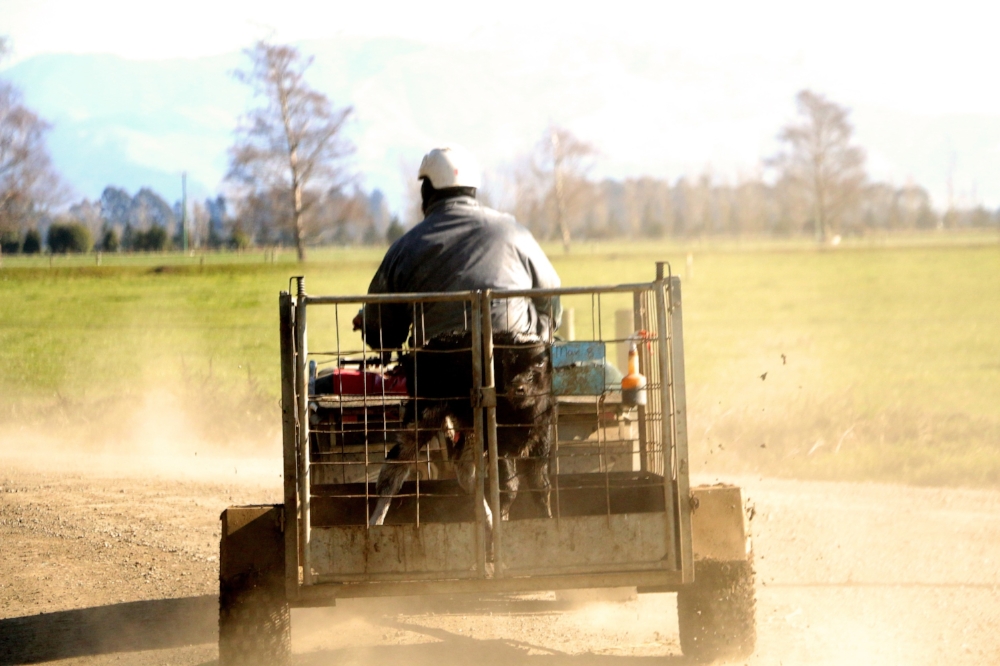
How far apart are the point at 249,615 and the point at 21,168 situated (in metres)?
12.9

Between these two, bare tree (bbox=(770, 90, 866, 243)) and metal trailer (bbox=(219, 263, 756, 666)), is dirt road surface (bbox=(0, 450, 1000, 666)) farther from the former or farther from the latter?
bare tree (bbox=(770, 90, 866, 243))

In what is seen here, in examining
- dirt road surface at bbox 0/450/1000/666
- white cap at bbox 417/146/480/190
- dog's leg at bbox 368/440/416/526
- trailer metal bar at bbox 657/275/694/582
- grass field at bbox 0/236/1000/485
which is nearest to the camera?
trailer metal bar at bbox 657/275/694/582

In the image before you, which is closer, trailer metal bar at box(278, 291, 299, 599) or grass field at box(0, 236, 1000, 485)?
trailer metal bar at box(278, 291, 299, 599)

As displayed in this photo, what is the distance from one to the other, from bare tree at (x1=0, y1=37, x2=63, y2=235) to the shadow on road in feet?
34.3

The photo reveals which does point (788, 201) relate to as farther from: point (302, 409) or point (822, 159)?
point (302, 409)

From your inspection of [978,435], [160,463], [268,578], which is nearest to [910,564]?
[268,578]

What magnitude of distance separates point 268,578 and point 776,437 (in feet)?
29.5

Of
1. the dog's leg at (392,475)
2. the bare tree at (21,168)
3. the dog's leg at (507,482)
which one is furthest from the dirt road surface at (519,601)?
the bare tree at (21,168)

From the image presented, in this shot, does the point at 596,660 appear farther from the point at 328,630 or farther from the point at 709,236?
the point at 709,236

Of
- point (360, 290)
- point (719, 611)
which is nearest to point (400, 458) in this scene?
point (719, 611)

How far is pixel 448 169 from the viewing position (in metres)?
6.10

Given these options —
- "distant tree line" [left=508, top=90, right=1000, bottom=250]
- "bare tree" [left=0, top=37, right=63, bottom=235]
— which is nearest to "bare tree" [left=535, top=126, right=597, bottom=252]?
"distant tree line" [left=508, top=90, right=1000, bottom=250]

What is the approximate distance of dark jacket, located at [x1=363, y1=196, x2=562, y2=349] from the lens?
18.6 feet

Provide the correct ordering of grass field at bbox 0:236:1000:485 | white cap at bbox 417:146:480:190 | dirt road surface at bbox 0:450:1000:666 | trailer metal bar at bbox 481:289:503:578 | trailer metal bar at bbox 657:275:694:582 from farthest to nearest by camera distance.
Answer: grass field at bbox 0:236:1000:485
dirt road surface at bbox 0:450:1000:666
white cap at bbox 417:146:480:190
trailer metal bar at bbox 481:289:503:578
trailer metal bar at bbox 657:275:694:582
